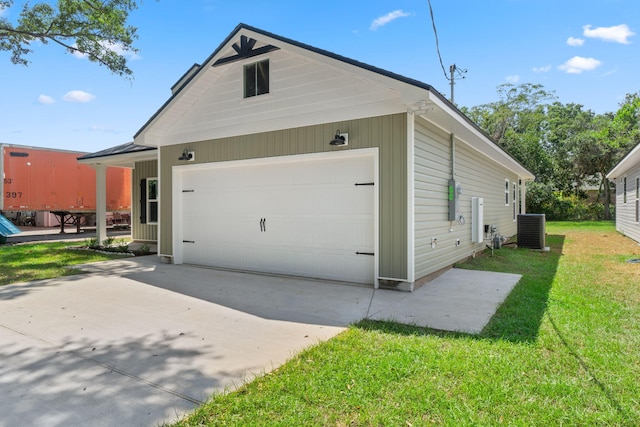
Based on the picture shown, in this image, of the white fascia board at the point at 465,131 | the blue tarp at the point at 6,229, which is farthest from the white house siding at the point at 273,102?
the blue tarp at the point at 6,229

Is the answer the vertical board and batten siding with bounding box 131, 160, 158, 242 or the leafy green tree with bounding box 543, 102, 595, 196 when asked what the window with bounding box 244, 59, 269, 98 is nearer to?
the vertical board and batten siding with bounding box 131, 160, 158, 242

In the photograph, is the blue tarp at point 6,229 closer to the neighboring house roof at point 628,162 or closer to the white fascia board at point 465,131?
Answer: the white fascia board at point 465,131

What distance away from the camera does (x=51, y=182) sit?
14.7 metres

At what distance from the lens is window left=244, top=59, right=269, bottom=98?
7.02 metres

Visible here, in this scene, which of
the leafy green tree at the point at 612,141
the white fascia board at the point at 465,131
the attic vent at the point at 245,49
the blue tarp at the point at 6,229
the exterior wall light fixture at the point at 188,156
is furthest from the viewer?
the leafy green tree at the point at 612,141

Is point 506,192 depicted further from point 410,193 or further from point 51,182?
point 51,182

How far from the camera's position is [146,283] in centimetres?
636

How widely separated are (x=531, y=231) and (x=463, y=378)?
32.1 feet

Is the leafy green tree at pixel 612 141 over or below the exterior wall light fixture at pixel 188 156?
over

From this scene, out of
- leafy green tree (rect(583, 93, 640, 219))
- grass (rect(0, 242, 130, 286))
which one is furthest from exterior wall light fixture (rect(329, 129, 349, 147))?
leafy green tree (rect(583, 93, 640, 219))

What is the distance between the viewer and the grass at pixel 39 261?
6992mm

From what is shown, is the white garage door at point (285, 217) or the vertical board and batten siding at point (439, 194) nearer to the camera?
the vertical board and batten siding at point (439, 194)

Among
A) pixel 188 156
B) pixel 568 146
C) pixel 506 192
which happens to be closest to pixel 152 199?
pixel 188 156

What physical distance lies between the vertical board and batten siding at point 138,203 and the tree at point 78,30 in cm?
368
